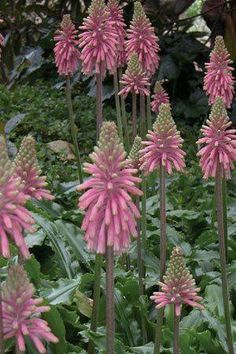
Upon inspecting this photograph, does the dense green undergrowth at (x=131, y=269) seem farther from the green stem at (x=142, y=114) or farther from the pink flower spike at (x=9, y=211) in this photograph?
the pink flower spike at (x=9, y=211)

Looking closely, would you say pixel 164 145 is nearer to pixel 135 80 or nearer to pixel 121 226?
pixel 121 226

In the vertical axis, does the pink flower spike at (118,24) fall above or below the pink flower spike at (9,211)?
above

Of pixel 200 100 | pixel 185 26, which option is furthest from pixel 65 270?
pixel 185 26

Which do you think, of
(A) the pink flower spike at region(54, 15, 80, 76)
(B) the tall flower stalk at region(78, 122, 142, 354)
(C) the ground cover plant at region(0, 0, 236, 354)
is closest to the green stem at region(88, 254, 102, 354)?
(C) the ground cover plant at region(0, 0, 236, 354)

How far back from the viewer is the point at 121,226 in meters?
2.08

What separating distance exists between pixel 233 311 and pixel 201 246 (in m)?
0.91

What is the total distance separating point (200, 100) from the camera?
9.57 meters

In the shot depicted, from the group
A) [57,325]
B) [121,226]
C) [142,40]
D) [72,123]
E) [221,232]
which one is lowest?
[57,325]

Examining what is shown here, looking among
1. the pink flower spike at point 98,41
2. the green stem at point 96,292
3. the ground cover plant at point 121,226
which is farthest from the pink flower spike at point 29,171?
the pink flower spike at point 98,41

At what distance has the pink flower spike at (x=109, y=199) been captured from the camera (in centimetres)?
208

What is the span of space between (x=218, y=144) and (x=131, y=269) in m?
1.73

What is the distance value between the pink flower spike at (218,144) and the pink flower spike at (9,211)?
59.8 inches

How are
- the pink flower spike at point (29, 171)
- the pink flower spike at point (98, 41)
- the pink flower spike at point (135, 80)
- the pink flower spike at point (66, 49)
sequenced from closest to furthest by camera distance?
the pink flower spike at point (29, 171)
the pink flower spike at point (98, 41)
the pink flower spike at point (135, 80)
the pink flower spike at point (66, 49)

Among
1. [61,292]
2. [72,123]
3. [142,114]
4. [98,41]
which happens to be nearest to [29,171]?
[61,292]
